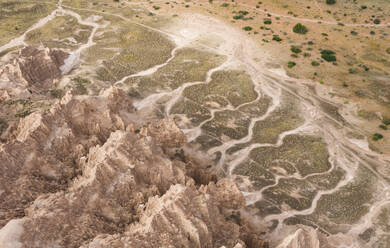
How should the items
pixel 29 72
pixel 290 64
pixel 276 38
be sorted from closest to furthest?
pixel 29 72 < pixel 290 64 < pixel 276 38

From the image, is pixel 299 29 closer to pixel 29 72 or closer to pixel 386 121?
pixel 386 121

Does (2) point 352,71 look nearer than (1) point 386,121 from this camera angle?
No

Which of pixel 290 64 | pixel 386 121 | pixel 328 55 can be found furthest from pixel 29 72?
pixel 328 55

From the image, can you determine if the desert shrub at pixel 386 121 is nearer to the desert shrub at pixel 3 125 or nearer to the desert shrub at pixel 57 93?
the desert shrub at pixel 57 93

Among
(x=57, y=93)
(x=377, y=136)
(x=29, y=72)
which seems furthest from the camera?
(x=377, y=136)

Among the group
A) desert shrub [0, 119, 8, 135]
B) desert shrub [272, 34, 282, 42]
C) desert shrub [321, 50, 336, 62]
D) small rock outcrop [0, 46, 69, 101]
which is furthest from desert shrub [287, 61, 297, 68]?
desert shrub [0, 119, 8, 135]

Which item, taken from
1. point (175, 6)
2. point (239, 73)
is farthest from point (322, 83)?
point (175, 6)

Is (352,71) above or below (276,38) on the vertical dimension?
below

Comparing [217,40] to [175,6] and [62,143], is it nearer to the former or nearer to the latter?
[175,6]

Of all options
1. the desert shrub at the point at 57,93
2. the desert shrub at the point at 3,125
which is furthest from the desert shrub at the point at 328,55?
the desert shrub at the point at 3,125

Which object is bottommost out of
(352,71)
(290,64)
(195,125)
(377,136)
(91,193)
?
(377,136)
